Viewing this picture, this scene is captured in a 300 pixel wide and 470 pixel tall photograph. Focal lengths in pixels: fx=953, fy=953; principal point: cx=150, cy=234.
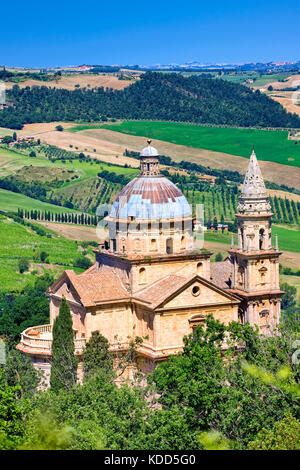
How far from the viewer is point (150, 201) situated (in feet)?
213

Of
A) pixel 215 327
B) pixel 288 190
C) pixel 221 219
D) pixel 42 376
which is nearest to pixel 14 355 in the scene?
pixel 42 376

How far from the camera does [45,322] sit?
81.0 meters

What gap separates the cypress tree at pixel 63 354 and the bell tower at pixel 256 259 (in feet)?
44.2

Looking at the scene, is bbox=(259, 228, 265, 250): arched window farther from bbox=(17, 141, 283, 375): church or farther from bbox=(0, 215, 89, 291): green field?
bbox=(0, 215, 89, 291): green field

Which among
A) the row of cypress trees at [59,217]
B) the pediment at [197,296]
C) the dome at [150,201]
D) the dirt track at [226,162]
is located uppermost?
the dome at [150,201]

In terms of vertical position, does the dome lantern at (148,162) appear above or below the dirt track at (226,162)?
above

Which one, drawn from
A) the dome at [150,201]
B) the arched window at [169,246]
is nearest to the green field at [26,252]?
the dome at [150,201]

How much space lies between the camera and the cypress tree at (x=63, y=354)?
59.4 meters

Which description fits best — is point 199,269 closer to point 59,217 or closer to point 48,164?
point 59,217

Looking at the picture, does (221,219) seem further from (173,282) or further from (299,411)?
(299,411)

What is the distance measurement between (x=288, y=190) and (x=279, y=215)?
52.1ft

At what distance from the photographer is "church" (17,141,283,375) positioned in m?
61.6

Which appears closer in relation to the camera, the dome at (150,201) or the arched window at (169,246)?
the dome at (150,201)

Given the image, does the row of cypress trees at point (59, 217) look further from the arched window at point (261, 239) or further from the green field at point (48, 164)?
the arched window at point (261, 239)
